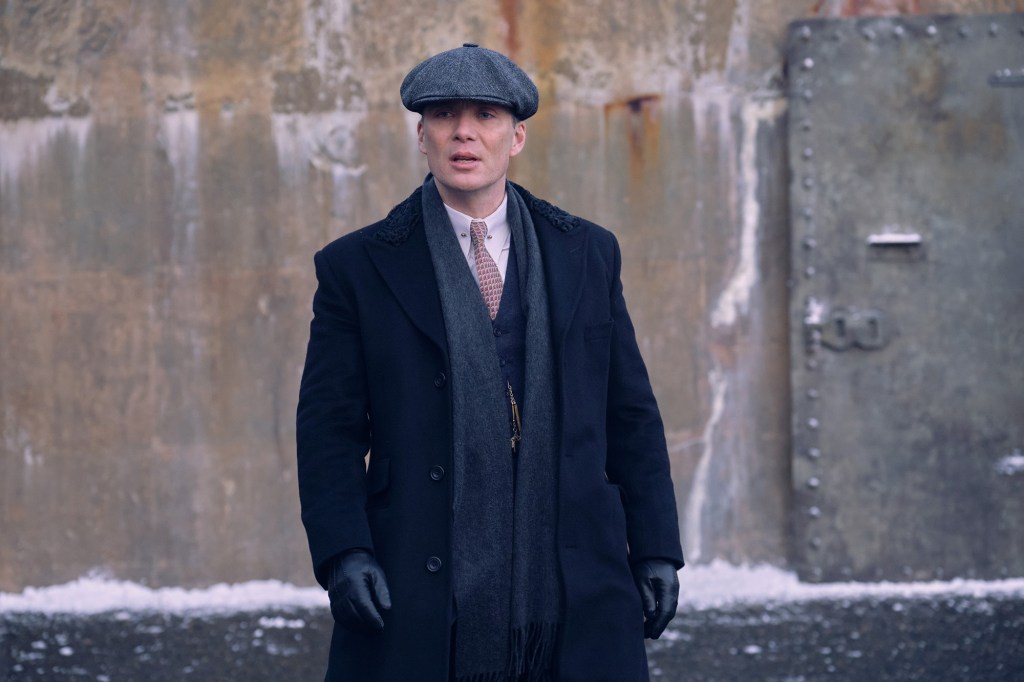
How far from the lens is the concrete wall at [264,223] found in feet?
14.2

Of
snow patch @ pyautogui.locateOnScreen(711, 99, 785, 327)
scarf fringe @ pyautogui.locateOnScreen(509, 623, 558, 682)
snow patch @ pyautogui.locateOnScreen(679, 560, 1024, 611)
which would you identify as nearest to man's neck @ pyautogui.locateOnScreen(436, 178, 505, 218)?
scarf fringe @ pyautogui.locateOnScreen(509, 623, 558, 682)

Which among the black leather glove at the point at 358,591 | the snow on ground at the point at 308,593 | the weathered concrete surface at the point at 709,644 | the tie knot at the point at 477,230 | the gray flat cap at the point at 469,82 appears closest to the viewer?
the black leather glove at the point at 358,591

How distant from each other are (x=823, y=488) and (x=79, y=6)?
2948mm

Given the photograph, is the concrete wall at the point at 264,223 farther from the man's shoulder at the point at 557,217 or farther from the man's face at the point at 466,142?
the man's face at the point at 466,142

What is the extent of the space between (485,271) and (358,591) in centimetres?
69

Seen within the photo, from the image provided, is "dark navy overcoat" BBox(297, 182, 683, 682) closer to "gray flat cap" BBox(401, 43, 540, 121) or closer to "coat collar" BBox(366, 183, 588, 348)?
"coat collar" BBox(366, 183, 588, 348)

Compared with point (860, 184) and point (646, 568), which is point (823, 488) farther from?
point (646, 568)

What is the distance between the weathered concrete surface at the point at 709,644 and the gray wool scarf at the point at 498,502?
1.78 m

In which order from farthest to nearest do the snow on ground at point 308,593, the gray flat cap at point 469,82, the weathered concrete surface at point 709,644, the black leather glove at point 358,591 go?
the snow on ground at point 308,593, the weathered concrete surface at point 709,644, the gray flat cap at point 469,82, the black leather glove at point 358,591

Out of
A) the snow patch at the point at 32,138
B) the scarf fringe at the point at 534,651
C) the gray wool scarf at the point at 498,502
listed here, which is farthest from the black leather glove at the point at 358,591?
the snow patch at the point at 32,138

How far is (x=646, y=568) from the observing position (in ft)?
8.77

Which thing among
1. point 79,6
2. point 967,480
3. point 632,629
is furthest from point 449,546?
point 79,6

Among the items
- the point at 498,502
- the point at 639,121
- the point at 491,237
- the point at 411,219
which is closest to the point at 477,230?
the point at 491,237

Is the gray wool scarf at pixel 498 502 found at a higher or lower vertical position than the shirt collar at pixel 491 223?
lower
